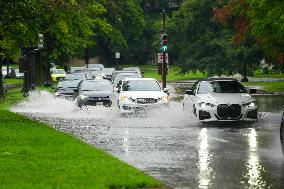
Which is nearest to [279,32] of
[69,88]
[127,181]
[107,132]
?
[69,88]

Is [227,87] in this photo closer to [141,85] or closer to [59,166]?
[141,85]

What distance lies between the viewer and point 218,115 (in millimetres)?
23453

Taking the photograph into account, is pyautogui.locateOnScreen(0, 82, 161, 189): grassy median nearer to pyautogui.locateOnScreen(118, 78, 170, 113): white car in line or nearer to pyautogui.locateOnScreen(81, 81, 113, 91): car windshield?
pyautogui.locateOnScreen(118, 78, 170, 113): white car in line

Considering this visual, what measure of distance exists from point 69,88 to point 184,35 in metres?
44.5

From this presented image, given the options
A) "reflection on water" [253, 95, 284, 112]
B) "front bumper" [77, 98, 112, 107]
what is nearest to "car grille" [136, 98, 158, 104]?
"front bumper" [77, 98, 112, 107]

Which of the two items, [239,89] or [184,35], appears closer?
[239,89]

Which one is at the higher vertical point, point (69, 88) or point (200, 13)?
point (200, 13)

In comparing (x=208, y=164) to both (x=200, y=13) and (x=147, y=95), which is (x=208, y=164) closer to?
(x=147, y=95)

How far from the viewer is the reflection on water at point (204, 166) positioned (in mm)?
12203

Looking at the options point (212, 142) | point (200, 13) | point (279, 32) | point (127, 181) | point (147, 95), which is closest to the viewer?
point (127, 181)

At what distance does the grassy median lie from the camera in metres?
11.6

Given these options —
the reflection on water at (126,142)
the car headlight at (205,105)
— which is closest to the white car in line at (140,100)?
the car headlight at (205,105)

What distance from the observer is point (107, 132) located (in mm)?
21672

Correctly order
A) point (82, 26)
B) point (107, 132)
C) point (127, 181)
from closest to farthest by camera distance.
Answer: point (127, 181), point (107, 132), point (82, 26)
